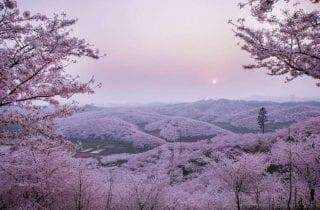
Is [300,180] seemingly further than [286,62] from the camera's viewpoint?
Yes

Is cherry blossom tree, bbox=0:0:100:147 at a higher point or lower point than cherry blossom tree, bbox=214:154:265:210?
higher

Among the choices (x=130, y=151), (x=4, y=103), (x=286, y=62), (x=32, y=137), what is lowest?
(x=130, y=151)

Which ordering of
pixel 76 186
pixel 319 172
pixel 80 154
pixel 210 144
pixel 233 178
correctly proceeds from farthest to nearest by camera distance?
1. pixel 80 154
2. pixel 210 144
3. pixel 233 178
4. pixel 319 172
5. pixel 76 186

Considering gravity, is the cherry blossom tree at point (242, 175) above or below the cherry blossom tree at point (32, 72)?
below

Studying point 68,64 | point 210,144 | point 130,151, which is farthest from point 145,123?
point 68,64

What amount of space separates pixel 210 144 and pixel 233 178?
4638 cm

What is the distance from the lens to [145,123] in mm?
197500

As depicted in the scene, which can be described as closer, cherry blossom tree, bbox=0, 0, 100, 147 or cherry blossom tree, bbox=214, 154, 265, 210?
cherry blossom tree, bbox=0, 0, 100, 147

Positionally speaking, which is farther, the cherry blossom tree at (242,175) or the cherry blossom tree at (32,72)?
the cherry blossom tree at (242,175)

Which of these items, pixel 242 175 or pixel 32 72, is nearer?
pixel 32 72

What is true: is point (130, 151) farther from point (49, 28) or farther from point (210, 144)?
point (49, 28)

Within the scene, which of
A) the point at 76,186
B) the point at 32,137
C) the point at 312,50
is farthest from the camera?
the point at 76,186

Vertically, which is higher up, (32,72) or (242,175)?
(32,72)

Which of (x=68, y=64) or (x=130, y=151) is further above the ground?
(x=68, y=64)
